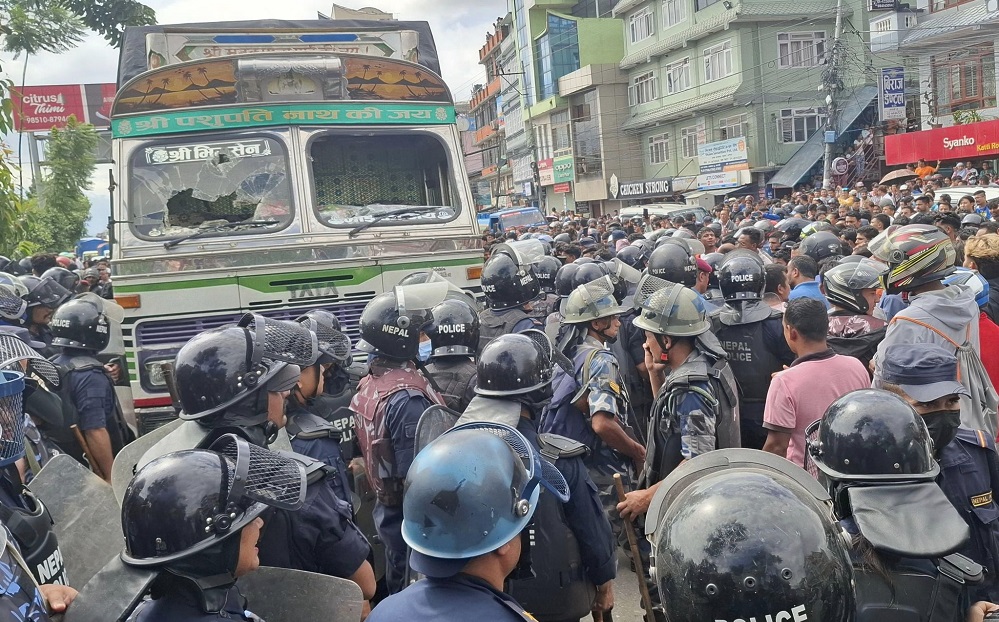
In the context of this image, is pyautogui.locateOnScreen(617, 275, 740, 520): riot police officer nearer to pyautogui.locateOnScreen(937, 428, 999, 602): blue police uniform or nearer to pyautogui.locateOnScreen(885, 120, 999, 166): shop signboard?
pyautogui.locateOnScreen(937, 428, 999, 602): blue police uniform

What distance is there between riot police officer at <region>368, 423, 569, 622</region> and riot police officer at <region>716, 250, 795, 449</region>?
330 centimetres

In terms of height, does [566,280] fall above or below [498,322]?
above

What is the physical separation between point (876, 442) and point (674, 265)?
4495 millimetres

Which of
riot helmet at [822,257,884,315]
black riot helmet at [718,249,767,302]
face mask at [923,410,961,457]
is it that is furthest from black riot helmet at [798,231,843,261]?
face mask at [923,410,961,457]

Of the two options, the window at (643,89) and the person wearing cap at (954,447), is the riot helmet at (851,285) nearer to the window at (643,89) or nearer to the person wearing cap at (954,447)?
the person wearing cap at (954,447)

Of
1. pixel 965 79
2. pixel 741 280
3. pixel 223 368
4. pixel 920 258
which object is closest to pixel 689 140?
pixel 965 79

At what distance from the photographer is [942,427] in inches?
123

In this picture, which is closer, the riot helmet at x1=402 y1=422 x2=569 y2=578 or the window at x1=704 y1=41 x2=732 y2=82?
the riot helmet at x1=402 y1=422 x2=569 y2=578

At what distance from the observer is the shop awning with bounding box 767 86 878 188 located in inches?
1354

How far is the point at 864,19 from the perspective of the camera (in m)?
38.0

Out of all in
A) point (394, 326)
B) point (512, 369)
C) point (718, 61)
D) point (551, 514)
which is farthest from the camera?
point (718, 61)

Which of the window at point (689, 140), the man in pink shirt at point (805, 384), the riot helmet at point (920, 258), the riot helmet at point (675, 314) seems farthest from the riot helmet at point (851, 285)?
the window at point (689, 140)

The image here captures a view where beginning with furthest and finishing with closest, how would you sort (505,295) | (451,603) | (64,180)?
(64,180), (505,295), (451,603)

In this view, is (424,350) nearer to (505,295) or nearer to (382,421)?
(505,295)
